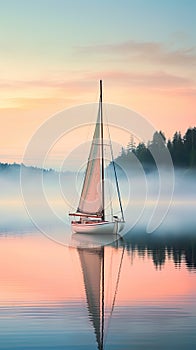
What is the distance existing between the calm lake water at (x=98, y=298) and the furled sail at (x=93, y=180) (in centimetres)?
1278

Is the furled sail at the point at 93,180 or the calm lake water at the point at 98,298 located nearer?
the calm lake water at the point at 98,298

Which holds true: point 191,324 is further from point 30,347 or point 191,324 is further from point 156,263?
point 156,263

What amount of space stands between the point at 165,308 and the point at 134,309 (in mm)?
Result: 1188

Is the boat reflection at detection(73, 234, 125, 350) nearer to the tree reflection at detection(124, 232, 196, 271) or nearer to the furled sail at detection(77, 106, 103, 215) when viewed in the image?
the tree reflection at detection(124, 232, 196, 271)

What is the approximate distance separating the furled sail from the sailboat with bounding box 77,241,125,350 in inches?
437

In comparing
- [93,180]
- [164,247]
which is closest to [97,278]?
[164,247]

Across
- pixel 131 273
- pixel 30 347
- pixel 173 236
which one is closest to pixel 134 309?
pixel 30 347

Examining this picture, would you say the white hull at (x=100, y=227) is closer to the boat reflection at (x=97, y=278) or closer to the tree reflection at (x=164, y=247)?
the boat reflection at (x=97, y=278)

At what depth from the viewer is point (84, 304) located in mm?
31750

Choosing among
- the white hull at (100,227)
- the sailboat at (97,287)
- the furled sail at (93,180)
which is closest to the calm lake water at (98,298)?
the sailboat at (97,287)

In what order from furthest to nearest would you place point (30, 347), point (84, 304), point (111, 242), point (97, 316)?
point (111, 242), point (84, 304), point (97, 316), point (30, 347)

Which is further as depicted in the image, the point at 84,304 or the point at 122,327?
the point at 84,304

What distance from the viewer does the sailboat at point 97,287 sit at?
27.2 meters

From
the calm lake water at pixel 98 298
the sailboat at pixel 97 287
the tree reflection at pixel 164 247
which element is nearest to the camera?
the calm lake water at pixel 98 298
